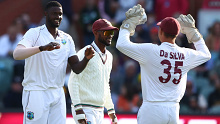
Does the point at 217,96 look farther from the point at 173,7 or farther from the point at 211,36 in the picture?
the point at 173,7

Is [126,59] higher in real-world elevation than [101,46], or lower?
lower

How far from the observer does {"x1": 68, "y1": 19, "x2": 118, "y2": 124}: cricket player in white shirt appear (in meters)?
7.49

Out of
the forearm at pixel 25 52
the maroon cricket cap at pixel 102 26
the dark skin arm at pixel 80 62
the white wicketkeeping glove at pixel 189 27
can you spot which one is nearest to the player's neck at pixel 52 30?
the dark skin arm at pixel 80 62

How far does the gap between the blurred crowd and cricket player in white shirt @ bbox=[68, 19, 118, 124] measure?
3425 mm

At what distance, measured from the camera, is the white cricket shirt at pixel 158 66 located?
6.83 metres

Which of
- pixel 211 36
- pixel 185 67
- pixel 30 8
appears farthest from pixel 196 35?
pixel 30 8

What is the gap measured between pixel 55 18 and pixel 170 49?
158 centimetres

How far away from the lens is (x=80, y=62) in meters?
7.14

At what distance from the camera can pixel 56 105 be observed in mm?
7078

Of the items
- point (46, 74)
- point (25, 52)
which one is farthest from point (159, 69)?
point (25, 52)

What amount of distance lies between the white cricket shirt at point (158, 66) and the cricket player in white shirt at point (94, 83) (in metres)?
0.80

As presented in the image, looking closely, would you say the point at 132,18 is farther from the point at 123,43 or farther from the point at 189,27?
the point at 189,27

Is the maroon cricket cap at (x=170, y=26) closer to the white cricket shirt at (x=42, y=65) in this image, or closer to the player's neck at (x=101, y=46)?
the player's neck at (x=101, y=46)

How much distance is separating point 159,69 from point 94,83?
115 cm
